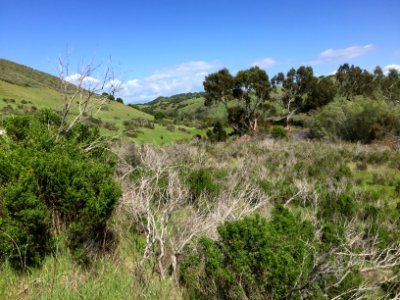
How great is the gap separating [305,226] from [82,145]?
482 cm

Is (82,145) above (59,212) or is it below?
above

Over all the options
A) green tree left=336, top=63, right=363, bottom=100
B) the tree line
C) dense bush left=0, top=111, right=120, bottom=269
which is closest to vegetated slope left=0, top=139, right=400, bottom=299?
dense bush left=0, top=111, right=120, bottom=269

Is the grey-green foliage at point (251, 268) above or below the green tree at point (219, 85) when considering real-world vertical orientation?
below

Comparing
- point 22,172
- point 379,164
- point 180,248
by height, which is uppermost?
point 22,172

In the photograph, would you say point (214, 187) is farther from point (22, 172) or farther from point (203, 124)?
point (203, 124)

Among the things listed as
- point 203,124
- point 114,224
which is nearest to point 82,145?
point 114,224

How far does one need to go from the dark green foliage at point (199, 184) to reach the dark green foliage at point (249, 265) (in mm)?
5668

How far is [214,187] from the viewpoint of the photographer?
11.1m

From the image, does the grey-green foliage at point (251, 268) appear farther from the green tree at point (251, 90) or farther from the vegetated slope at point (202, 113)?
the vegetated slope at point (202, 113)

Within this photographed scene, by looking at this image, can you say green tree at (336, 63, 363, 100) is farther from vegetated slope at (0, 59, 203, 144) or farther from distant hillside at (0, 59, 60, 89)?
distant hillside at (0, 59, 60, 89)

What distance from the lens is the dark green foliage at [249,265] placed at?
4500mm

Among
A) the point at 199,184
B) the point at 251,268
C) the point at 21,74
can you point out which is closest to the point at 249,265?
the point at 251,268

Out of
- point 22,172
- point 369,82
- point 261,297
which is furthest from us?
point 369,82

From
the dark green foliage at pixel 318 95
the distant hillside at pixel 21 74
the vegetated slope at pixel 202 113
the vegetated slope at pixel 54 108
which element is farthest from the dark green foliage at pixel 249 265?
the distant hillside at pixel 21 74
